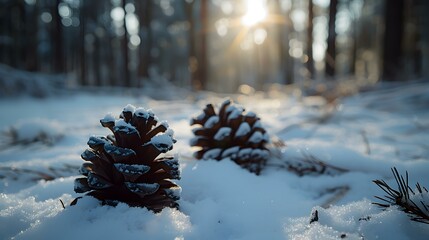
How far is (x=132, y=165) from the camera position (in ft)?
2.94

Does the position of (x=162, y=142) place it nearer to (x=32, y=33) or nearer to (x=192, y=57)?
(x=192, y=57)

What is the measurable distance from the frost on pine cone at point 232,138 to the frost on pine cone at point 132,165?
43 centimetres

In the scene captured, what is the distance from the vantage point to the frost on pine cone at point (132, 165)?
901mm

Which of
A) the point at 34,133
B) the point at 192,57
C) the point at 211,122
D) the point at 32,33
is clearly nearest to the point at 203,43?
the point at 192,57

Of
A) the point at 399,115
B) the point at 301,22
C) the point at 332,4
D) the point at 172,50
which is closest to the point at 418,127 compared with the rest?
the point at 399,115

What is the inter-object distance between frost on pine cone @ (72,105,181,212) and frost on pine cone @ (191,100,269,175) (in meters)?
0.43

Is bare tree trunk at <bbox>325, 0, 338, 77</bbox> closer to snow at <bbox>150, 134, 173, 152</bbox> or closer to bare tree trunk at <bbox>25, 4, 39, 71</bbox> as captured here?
snow at <bbox>150, 134, 173, 152</bbox>

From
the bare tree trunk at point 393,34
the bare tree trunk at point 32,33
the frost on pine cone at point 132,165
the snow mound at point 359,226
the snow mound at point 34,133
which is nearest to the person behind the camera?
the snow mound at point 359,226

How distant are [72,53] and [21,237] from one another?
123 ft

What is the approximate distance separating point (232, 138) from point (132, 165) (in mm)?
612

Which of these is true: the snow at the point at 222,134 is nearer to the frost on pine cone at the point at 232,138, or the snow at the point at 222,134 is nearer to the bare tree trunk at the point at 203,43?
the frost on pine cone at the point at 232,138

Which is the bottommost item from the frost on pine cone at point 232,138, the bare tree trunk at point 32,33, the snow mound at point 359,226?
the snow mound at point 359,226

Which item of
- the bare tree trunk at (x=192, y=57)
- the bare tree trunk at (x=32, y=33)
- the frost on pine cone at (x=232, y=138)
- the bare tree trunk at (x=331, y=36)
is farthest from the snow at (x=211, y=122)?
the bare tree trunk at (x=32, y=33)

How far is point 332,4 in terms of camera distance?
292 inches
